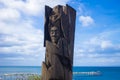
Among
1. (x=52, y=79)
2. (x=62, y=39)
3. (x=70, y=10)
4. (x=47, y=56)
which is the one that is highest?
(x=70, y=10)

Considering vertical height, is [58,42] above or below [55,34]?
below

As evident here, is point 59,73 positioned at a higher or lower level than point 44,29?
lower

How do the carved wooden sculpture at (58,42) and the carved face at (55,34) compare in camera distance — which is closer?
the carved wooden sculpture at (58,42)

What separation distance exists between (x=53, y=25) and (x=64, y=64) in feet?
4.47

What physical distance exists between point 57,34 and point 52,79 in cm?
148

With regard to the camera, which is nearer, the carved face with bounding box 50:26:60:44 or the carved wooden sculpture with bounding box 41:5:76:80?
the carved wooden sculpture with bounding box 41:5:76:80

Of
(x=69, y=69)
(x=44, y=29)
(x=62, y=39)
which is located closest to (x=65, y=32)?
(x=62, y=39)

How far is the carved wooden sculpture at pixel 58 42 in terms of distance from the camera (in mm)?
7738

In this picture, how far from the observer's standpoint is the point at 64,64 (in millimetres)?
7887

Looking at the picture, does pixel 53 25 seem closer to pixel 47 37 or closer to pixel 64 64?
pixel 47 37

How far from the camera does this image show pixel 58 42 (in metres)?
7.82

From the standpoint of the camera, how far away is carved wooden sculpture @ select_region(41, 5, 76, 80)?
774 centimetres

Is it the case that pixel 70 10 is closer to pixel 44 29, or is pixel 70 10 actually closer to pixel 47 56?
pixel 44 29

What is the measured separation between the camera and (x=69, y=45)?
7.95 meters
